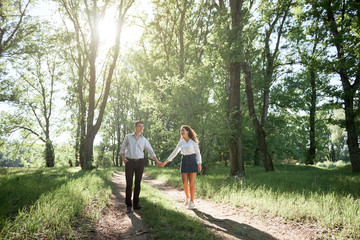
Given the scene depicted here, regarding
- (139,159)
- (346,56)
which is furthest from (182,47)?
(139,159)

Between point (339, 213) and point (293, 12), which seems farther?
point (293, 12)

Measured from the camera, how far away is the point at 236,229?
13.1 feet

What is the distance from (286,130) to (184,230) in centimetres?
2125

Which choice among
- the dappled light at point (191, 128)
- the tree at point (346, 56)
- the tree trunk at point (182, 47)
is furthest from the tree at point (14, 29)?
the tree at point (346, 56)

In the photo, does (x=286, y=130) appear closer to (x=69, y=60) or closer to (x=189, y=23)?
(x=189, y=23)

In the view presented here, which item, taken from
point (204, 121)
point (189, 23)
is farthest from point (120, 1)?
point (204, 121)

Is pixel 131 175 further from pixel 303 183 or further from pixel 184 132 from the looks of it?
pixel 303 183

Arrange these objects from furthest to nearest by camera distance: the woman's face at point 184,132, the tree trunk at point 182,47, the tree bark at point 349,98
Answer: the tree trunk at point 182,47 < the tree bark at point 349,98 < the woman's face at point 184,132

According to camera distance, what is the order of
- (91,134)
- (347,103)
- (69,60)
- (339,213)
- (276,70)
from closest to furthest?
(339,213), (347,103), (91,134), (276,70), (69,60)

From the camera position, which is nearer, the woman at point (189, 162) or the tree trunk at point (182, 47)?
the woman at point (189, 162)

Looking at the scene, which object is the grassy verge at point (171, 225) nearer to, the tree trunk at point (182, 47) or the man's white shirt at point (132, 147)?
the man's white shirt at point (132, 147)

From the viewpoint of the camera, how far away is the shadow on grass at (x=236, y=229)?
3.68 m

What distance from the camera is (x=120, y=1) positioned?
46.4 feet

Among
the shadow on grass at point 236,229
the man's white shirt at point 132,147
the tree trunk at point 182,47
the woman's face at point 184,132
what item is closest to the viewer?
the shadow on grass at point 236,229
